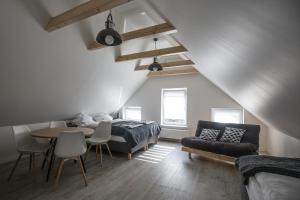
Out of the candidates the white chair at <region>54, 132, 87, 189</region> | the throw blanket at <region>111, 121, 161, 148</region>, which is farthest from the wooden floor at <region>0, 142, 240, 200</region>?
the throw blanket at <region>111, 121, 161, 148</region>

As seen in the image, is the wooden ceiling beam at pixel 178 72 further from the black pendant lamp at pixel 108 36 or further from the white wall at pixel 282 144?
the black pendant lamp at pixel 108 36

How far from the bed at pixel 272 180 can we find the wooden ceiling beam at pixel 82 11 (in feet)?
7.10

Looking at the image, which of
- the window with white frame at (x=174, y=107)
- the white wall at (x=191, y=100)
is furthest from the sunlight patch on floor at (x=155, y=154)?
the window with white frame at (x=174, y=107)

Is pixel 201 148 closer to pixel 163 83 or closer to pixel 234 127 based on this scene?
pixel 234 127

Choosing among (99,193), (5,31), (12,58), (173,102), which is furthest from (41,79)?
(173,102)

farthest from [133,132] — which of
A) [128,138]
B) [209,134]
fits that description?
[209,134]

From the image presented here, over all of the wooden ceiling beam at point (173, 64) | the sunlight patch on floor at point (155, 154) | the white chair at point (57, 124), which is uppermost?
the wooden ceiling beam at point (173, 64)

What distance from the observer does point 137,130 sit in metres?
3.95

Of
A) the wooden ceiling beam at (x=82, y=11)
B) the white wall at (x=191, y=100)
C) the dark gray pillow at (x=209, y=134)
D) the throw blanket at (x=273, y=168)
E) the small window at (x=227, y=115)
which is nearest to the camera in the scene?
the throw blanket at (x=273, y=168)

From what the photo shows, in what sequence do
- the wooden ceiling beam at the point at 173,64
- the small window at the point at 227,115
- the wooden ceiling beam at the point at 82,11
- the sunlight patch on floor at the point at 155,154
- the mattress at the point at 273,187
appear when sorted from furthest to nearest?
the small window at the point at 227,115
the wooden ceiling beam at the point at 173,64
the sunlight patch on floor at the point at 155,154
the wooden ceiling beam at the point at 82,11
the mattress at the point at 273,187

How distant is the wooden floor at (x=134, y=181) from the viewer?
7.43 ft

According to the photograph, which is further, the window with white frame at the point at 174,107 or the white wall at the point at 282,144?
the window with white frame at the point at 174,107

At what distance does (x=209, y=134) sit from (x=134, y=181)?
214 centimetres

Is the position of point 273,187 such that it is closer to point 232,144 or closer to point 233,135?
point 232,144
